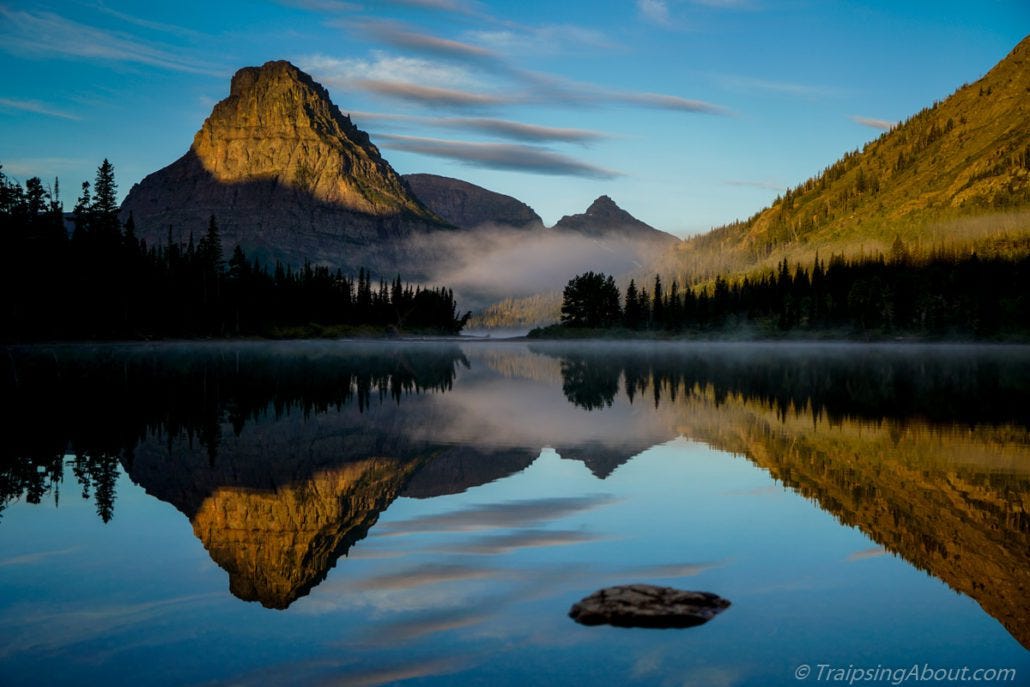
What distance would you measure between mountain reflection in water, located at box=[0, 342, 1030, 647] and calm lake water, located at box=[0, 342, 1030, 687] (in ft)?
0.41

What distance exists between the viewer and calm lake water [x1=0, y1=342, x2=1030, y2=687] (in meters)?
10.1

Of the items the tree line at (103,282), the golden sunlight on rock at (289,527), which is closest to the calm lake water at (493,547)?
the golden sunlight on rock at (289,527)

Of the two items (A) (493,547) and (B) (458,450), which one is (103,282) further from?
(A) (493,547)

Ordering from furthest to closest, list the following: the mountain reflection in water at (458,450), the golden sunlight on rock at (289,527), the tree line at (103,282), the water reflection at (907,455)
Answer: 1. the tree line at (103,282)
2. the mountain reflection in water at (458,450)
3. the water reflection at (907,455)
4. the golden sunlight on rock at (289,527)

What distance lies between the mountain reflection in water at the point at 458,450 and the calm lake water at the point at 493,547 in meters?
0.12

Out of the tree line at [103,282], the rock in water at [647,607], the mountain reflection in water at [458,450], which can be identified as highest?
the tree line at [103,282]

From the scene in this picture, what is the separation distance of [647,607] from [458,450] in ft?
50.3

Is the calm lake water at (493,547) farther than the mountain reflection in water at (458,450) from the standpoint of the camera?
No

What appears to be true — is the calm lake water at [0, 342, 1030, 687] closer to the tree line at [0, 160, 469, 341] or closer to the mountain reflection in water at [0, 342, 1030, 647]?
the mountain reflection in water at [0, 342, 1030, 647]

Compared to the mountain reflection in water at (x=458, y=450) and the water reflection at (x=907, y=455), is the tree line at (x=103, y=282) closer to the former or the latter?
the mountain reflection in water at (x=458, y=450)

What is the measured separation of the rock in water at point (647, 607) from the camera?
36.3 ft

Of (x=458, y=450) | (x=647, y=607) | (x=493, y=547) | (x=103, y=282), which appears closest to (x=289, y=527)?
(x=493, y=547)

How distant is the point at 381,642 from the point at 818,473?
586 inches

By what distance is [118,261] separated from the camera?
131 m
